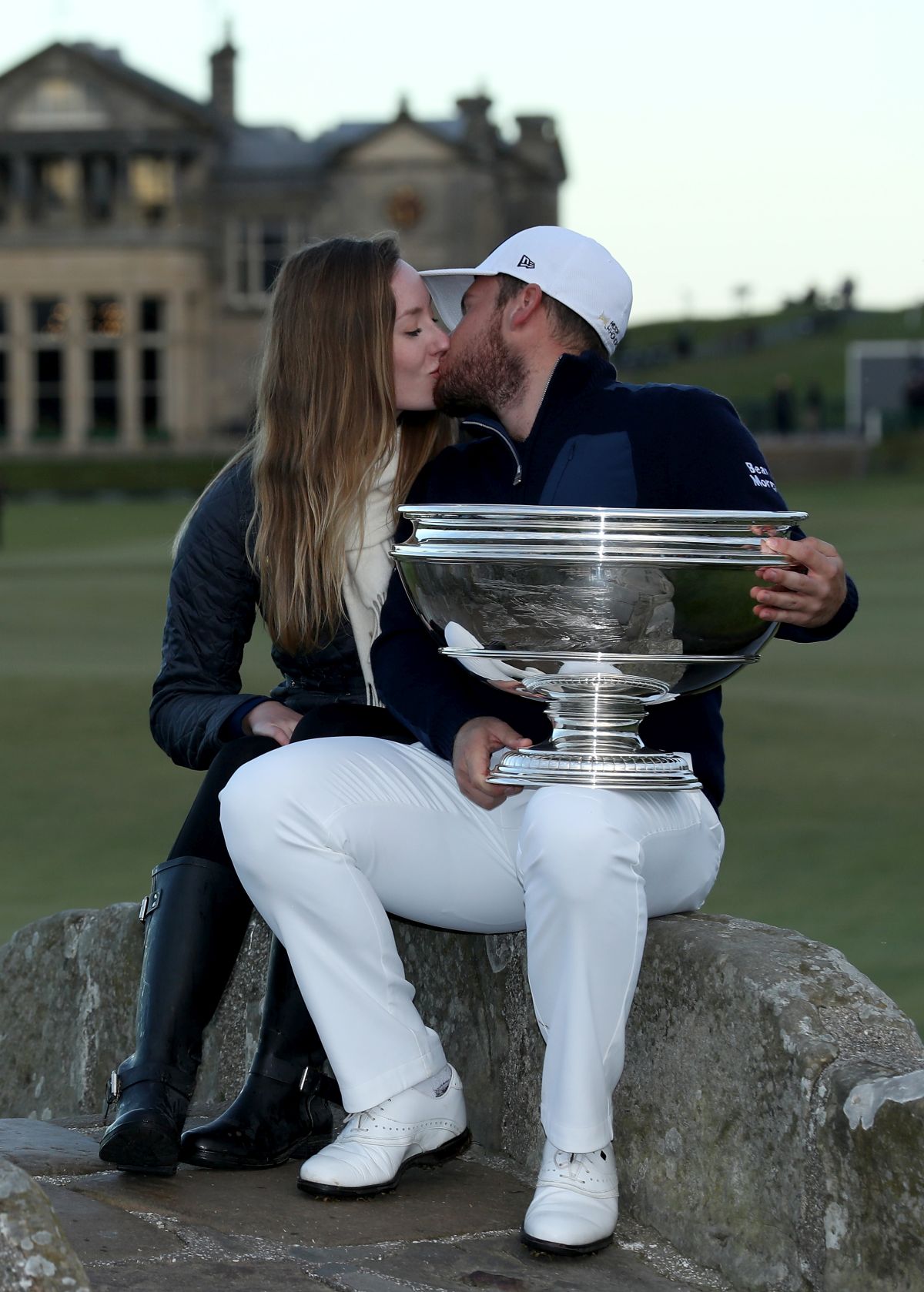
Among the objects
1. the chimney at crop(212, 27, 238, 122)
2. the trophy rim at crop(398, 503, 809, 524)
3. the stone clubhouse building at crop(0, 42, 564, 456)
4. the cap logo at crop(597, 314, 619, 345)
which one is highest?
the chimney at crop(212, 27, 238, 122)

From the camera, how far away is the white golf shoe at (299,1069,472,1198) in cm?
278

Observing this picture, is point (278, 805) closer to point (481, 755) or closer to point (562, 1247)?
point (481, 755)

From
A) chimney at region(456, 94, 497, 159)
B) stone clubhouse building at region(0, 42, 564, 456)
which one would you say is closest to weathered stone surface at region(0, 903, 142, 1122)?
stone clubhouse building at region(0, 42, 564, 456)

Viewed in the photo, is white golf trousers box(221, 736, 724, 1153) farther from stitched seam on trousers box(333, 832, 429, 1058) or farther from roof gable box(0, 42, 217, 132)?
roof gable box(0, 42, 217, 132)

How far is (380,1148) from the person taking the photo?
281 centimetres

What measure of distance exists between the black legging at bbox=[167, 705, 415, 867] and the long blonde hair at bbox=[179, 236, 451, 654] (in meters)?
0.19

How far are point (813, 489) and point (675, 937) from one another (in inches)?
1204

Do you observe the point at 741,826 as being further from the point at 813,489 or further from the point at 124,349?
the point at 124,349

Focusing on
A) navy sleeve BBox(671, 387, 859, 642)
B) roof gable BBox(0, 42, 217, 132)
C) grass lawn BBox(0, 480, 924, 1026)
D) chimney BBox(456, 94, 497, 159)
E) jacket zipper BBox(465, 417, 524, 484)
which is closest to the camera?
navy sleeve BBox(671, 387, 859, 642)

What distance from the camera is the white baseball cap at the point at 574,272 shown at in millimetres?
3262

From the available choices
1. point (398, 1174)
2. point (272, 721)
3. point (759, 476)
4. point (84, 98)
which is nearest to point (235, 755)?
point (272, 721)

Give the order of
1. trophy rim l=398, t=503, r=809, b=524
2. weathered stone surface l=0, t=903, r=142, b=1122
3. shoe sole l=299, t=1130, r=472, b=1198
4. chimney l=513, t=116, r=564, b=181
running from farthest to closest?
1. chimney l=513, t=116, r=564, b=181
2. weathered stone surface l=0, t=903, r=142, b=1122
3. shoe sole l=299, t=1130, r=472, b=1198
4. trophy rim l=398, t=503, r=809, b=524

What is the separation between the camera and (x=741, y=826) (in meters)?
7.45

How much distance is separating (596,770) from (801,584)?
402 mm
